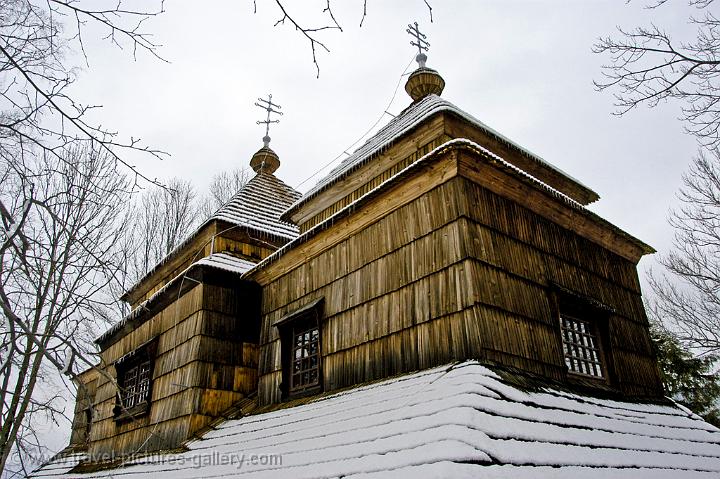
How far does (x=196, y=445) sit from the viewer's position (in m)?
8.33

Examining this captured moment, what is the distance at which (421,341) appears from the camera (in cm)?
654

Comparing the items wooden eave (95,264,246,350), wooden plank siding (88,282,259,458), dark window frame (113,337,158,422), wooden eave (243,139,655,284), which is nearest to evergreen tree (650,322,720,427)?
wooden eave (243,139,655,284)

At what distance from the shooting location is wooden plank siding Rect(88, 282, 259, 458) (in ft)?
30.6

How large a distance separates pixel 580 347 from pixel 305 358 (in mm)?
4580

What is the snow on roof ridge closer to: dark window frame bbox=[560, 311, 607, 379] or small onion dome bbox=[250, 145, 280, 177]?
dark window frame bbox=[560, 311, 607, 379]

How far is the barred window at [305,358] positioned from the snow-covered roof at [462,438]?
899 millimetres

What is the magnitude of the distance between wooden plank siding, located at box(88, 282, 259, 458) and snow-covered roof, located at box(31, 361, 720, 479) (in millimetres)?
1726

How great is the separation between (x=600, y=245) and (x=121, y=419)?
11.1 metres

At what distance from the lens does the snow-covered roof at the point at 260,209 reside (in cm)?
1250

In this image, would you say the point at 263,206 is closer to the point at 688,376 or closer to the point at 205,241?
the point at 205,241

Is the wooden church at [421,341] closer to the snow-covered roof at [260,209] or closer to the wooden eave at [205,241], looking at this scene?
the wooden eave at [205,241]

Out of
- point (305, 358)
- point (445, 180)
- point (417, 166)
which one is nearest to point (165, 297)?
point (305, 358)

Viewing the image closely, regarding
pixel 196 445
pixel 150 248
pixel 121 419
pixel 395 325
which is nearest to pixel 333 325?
pixel 395 325

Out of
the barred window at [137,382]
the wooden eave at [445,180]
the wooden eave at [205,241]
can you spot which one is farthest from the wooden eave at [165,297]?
the barred window at [137,382]
